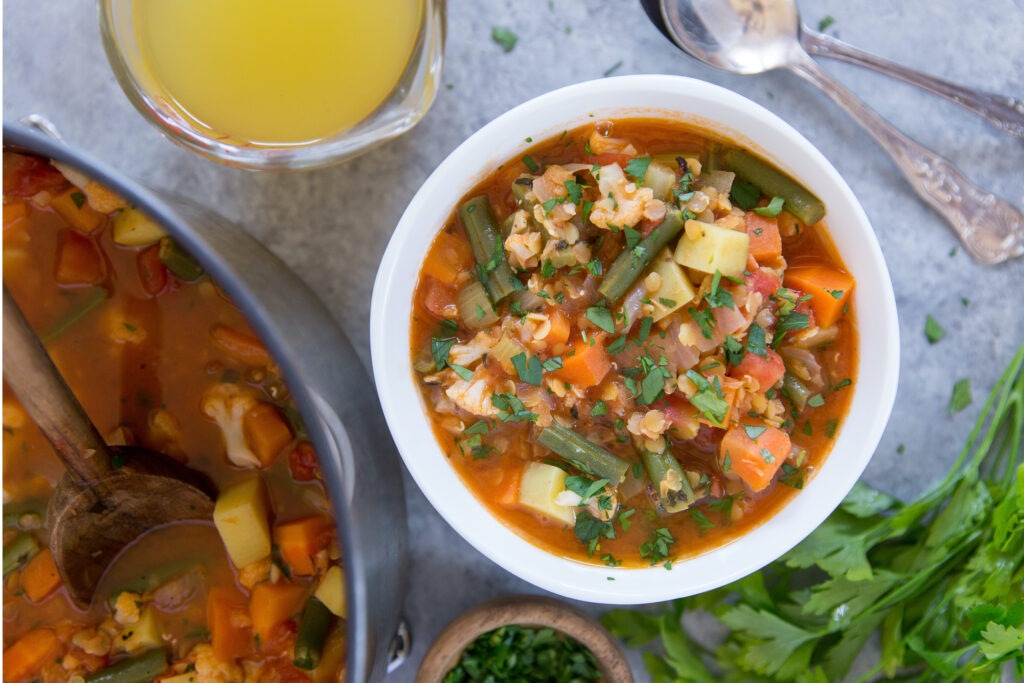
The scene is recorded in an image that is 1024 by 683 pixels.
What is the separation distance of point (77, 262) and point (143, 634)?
114cm

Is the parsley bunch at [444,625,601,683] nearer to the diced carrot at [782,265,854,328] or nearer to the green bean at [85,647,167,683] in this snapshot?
the green bean at [85,647,167,683]

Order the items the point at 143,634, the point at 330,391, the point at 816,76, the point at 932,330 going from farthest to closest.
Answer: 1. the point at 932,330
2. the point at 816,76
3. the point at 143,634
4. the point at 330,391

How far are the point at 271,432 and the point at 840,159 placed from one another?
6.62 feet

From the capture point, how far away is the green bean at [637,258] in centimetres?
217

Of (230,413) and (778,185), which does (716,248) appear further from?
(230,413)

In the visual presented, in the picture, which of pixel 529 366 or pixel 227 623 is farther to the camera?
pixel 227 623

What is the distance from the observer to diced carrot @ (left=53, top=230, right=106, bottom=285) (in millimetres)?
2469

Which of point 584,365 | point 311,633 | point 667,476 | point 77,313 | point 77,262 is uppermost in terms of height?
point 584,365

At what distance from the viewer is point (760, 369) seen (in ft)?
7.27

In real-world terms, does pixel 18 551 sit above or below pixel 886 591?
below

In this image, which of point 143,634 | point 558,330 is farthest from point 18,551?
point 558,330

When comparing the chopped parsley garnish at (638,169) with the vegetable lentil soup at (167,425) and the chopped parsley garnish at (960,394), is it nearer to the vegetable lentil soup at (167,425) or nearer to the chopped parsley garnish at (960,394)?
the vegetable lentil soup at (167,425)

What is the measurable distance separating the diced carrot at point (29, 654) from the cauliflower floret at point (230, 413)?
86cm

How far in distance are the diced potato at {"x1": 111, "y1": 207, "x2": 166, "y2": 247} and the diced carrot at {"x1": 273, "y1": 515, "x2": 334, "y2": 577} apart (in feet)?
3.04
